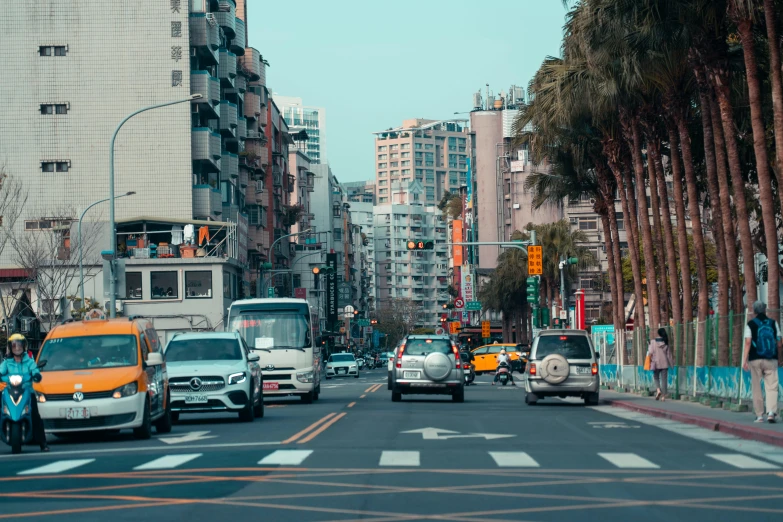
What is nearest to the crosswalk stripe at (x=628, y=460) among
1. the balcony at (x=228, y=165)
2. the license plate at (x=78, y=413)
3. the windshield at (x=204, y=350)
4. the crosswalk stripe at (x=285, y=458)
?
the crosswalk stripe at (x=285, y=458)

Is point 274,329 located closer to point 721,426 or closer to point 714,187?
point 714,187

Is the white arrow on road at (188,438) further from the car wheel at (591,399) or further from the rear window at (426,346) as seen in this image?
the car wheel at (591,399)

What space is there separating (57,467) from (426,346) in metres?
18.7

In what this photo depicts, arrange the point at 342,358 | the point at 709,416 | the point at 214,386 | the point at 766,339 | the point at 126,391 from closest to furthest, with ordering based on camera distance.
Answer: the point at 126,391 < the point at 766,339 < the point at 709,416 < the point at 214,386 < the point at 342,358

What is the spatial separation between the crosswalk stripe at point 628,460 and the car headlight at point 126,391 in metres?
7.79

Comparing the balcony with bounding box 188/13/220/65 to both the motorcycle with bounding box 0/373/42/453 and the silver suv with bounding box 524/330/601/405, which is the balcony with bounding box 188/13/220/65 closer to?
the silver suv with bounding box 524/330/601/405

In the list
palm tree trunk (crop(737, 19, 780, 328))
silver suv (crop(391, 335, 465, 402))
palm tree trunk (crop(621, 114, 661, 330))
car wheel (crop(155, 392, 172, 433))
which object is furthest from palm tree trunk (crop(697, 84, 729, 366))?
car wheel (crop(155, 392, 172, 433))

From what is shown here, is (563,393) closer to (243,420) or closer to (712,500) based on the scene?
(243,420)

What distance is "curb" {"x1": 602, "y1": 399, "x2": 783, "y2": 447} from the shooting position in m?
17.4

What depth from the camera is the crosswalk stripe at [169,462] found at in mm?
14617

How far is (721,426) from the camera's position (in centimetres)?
2042

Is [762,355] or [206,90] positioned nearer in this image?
[762,355]

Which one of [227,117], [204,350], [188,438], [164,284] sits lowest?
[188,438]

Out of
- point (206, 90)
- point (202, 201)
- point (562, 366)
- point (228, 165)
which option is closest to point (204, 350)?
A: point (562, 366)
